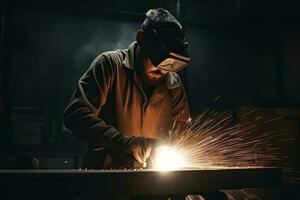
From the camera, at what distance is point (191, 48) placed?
21.4 ft

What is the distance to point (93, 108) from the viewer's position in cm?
309

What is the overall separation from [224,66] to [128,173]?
15.6 ft

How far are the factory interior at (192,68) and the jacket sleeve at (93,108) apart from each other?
80.3 inches

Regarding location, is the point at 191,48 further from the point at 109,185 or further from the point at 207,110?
the point at 109,185

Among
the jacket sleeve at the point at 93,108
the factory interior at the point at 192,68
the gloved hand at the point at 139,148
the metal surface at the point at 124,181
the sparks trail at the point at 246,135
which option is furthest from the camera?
the factory interior at the point at 192,68

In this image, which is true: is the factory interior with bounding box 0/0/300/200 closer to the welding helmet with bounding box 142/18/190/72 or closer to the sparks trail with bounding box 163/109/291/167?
the sparks trail with bounding box 163/109/291/167

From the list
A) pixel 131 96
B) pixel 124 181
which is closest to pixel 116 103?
pixel 131 96

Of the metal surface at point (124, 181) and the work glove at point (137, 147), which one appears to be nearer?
the metal surface at point (124, 181)

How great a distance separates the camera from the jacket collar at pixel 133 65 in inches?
130

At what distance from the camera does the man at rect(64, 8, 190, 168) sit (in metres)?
2.93

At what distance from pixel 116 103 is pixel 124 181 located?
1209 mm

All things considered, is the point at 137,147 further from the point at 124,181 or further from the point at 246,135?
the point at 246,135

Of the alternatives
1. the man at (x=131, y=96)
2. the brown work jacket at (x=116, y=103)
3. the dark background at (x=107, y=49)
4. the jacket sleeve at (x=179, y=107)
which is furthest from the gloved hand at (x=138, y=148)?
the dark background at (x=107, y=49)

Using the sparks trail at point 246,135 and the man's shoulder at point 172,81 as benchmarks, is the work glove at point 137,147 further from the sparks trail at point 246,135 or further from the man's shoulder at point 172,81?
the sparks trail at point 246,135
